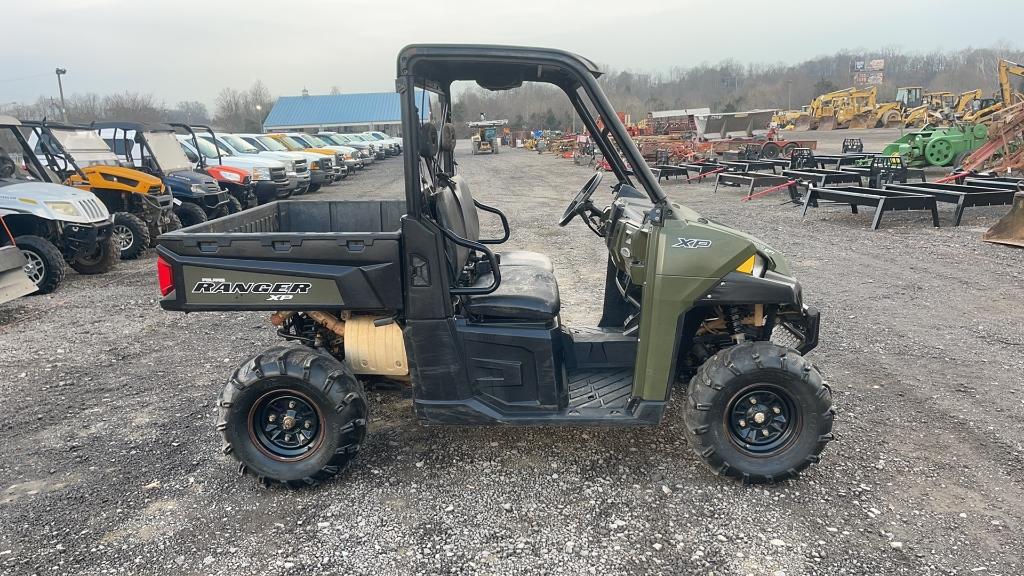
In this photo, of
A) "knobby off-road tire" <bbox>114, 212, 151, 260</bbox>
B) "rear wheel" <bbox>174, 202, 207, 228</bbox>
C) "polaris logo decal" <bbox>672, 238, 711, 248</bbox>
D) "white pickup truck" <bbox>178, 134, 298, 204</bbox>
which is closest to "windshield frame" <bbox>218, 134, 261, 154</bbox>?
"white pickup truck" <bbox>178, 134, 298, 204</bbox>

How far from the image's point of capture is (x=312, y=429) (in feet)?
11.4

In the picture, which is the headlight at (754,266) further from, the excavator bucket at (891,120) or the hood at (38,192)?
the excavator bucket at (891,120)

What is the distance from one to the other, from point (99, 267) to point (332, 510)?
24.9ft

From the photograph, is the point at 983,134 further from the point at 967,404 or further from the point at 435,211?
the point at 435,211

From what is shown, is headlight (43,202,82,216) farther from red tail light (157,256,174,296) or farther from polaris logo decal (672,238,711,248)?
polaris logo decal (672,238,711,248)

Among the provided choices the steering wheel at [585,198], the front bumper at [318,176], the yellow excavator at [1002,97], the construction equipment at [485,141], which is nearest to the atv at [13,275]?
the steering wheel at [585,198]

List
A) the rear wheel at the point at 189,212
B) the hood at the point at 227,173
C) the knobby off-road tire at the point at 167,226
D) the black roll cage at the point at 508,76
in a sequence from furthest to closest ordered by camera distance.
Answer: the hood at the point at 227,173 → the rear wheel at the point at 189,212 → the knobby off-road tire at the point at 167,226 → the black roll cage at the point at 508,76

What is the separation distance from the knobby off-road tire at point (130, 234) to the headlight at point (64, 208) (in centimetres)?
156

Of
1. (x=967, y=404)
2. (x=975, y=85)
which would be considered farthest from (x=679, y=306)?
(x=975, y=85)

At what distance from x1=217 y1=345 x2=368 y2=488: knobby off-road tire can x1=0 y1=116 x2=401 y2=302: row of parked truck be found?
17.3 feet

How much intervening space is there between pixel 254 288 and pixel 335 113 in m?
68.5

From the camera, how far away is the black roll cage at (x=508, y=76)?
307 centimetres

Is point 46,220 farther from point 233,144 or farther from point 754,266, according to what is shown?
point 233,144

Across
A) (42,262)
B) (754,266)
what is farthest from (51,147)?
(754,266)
